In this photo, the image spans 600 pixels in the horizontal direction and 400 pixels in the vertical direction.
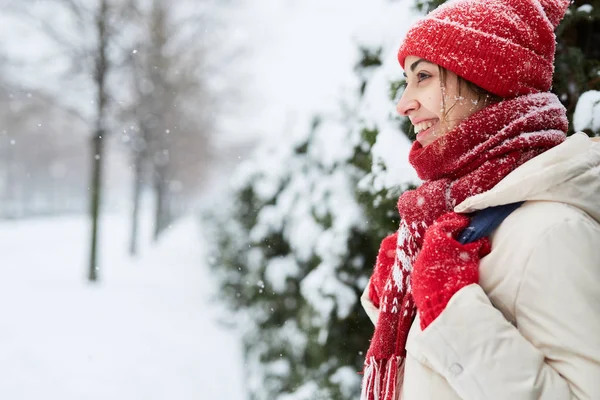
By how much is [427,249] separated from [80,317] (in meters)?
7.55

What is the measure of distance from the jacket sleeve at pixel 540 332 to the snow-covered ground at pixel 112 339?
14.9 feet

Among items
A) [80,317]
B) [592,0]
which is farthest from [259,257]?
[592,0]

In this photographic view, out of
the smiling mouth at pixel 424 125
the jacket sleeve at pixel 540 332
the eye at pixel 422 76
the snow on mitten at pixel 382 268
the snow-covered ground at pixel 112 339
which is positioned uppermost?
the eye at pixel 422 76

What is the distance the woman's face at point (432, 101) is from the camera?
139 cm

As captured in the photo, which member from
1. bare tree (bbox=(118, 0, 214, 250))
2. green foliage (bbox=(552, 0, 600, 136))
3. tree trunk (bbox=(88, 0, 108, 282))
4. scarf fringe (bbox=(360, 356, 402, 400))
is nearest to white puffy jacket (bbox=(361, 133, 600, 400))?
scarf fringe (bbox=(360, 356, 402, 400))

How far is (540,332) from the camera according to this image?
1.07 metres

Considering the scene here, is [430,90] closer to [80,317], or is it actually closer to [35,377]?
[35,377]

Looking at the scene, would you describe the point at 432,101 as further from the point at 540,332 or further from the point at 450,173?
the point at 540,332

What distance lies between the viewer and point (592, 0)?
8.05ft

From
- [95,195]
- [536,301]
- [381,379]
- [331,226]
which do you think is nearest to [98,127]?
[95,195]

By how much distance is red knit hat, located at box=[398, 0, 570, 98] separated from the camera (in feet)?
4.33

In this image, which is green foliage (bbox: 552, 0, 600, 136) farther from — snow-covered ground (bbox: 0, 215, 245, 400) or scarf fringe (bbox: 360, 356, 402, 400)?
snow-covered ground (bbox: 0, 215, 245, 400)

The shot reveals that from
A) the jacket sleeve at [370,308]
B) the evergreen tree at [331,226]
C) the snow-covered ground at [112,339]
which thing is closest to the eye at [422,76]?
the jacket sleeve at [370,308]

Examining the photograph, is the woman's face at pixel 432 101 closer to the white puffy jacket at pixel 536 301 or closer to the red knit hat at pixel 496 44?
the red knit hat at pixel 496 44
